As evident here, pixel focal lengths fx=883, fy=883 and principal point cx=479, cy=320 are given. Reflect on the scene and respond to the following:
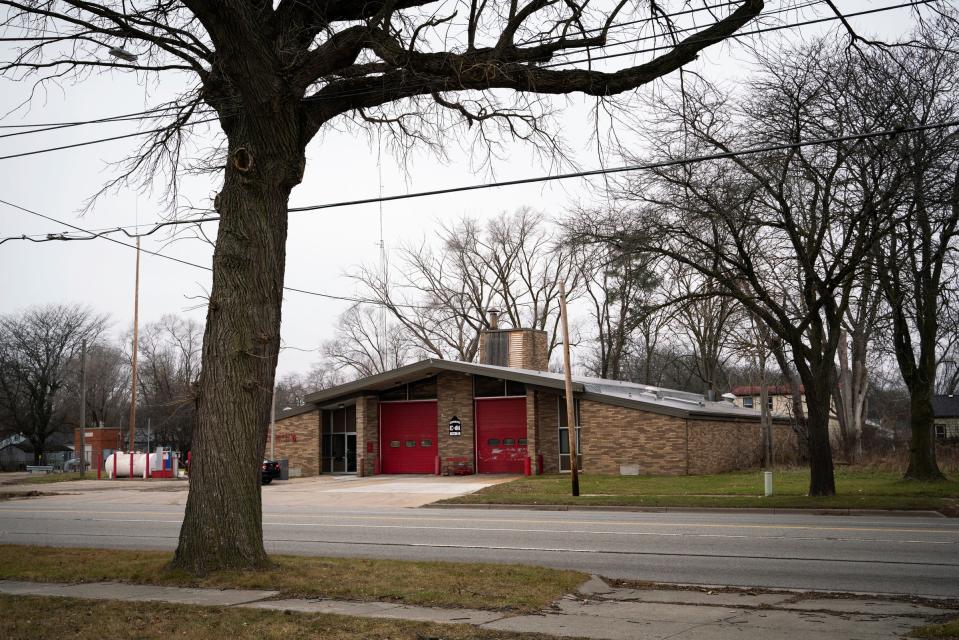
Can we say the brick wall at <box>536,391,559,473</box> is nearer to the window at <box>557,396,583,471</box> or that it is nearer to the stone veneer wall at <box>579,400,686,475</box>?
the window at <box>557,396,583,471</box>

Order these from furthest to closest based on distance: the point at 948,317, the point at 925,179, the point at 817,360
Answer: the point at 948,317
the point at 817,360
the point at 925,179

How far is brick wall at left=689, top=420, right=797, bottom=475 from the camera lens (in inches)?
1329

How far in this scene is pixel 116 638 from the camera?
7121 millimetres

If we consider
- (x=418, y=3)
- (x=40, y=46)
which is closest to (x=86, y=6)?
(x=40, y=46)

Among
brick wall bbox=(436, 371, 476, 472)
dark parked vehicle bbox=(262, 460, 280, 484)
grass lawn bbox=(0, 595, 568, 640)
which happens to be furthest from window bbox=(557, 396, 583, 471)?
grass lawn bbox=(0, 595, 568, 640)

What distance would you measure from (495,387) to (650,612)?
28423 millimetres

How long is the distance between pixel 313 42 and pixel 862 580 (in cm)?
974

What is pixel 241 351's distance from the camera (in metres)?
10.3

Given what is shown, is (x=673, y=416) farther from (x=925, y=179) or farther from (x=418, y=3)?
(x=418, y=3)

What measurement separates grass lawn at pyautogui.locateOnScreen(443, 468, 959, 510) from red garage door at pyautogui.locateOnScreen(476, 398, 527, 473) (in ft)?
11.3

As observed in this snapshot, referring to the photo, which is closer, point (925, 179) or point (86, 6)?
point (86, 6)

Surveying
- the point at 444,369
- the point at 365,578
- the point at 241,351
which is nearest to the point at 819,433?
the point at 365,578

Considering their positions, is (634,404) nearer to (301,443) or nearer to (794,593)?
(301,443)

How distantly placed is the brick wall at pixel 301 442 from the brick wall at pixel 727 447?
16848 millimetres
